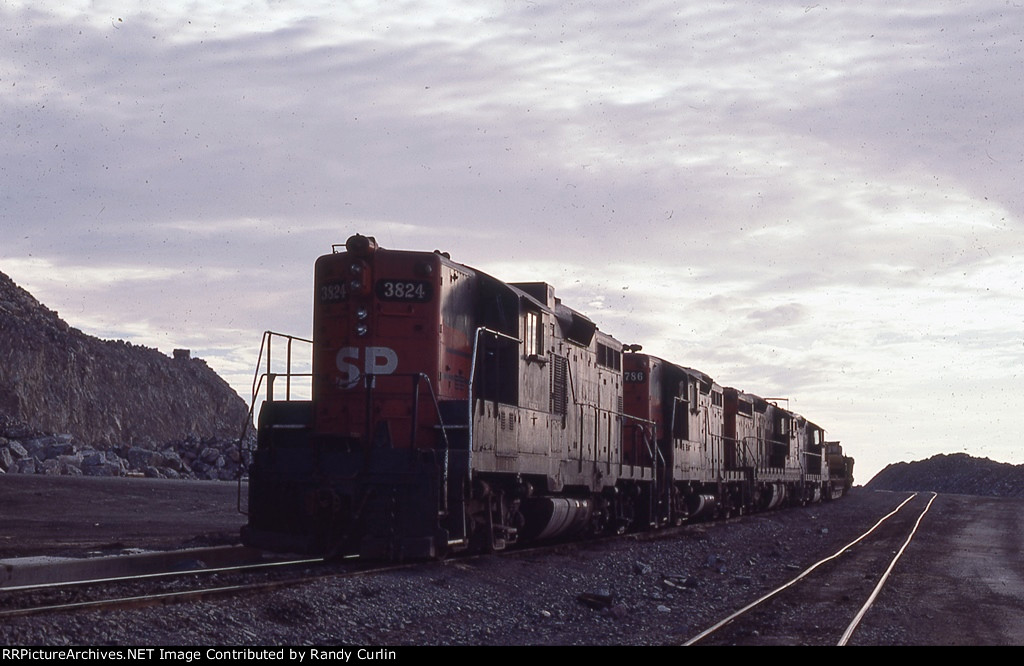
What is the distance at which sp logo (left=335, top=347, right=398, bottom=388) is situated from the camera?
1373 cm

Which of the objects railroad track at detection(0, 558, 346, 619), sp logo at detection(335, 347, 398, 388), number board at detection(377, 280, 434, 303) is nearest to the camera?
railroad track at detection(0, 558, 346, 619)

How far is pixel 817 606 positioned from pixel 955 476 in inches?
3640

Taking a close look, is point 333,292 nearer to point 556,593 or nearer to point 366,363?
point 366,363

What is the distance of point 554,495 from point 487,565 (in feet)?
12.3

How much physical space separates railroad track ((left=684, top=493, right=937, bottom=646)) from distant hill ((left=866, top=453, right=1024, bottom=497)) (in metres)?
62.6

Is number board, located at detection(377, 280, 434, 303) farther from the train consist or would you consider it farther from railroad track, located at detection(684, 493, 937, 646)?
railroad track, located at detection(684, 493, 937, 646)

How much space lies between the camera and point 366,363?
541 inches

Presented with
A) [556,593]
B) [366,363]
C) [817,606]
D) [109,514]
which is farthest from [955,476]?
[366,363]

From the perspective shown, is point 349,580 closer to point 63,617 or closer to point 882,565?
point 63,617

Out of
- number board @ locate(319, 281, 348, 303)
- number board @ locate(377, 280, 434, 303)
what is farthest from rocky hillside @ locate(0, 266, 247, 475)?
number board @ locate(377, 280, 434, 303)

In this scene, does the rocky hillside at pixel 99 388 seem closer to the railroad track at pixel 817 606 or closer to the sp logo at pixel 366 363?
the railroad track at pixel 817 606

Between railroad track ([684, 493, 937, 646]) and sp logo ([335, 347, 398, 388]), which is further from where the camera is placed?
sp logo ([335, 347, 398, 388])

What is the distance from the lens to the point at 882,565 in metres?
17.9

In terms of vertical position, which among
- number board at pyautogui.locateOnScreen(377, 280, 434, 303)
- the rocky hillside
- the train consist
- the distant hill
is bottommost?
the distant hill
